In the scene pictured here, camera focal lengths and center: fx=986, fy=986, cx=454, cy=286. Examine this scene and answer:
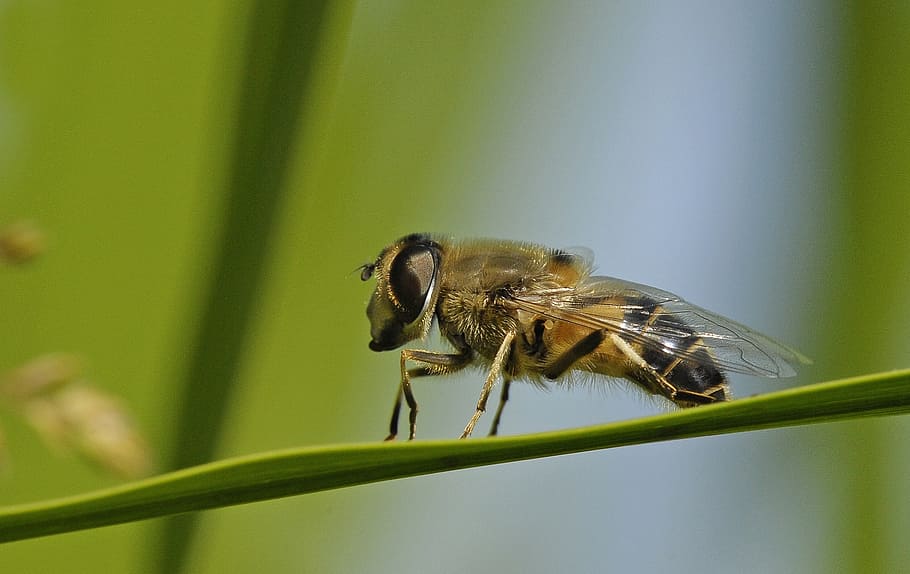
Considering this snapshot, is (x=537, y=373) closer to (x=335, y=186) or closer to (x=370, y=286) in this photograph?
(x=370, y=286)

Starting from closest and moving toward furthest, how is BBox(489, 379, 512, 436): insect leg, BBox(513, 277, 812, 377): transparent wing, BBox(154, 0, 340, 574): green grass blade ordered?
BBox(154, 0, 340, 574): green grass blade < BBox(513, 277, 812, 377): transparent wing < BBox(489, 379, 512, 436): insect leg

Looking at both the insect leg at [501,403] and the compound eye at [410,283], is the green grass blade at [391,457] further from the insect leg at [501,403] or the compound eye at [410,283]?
the insect leg at [501,403]

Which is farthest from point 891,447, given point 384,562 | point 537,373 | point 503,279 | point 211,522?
point 211,522

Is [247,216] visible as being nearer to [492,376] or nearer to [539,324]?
[492,376]

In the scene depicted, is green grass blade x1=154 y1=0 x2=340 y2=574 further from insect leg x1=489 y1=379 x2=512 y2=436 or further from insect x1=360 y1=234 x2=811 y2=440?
insect leg x1=489 y1=379 x2=512 y2=436

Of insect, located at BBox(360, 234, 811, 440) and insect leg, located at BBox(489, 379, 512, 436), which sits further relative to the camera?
insect leg, located at BBox(489, 379, 512, 436)

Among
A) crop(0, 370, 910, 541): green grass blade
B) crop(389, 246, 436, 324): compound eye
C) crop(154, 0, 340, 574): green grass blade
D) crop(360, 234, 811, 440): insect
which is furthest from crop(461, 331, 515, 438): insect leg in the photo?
crop(0, 370, 910, 541): green grass blade
